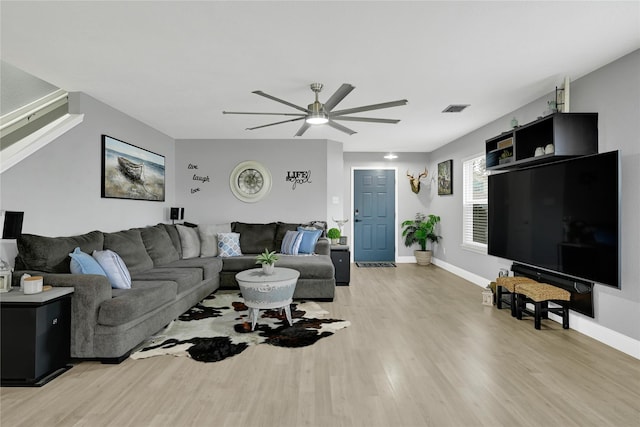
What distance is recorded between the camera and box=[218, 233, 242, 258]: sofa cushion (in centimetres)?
539

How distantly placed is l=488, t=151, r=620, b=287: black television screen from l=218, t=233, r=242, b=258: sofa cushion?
143 inches

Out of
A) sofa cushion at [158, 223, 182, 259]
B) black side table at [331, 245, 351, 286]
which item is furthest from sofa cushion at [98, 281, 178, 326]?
black side table at [331, 245, 351, 286]

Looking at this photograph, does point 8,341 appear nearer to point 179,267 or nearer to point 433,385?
point 179,267

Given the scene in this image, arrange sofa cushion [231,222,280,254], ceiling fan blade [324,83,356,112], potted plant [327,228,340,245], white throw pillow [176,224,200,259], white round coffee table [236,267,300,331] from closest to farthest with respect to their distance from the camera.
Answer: ceiling fan blade [324,83,356,112] < white round coffee table [236,267,300,331] < white throw pillow [176,224,200,259] < sofa cushion [231,222,280,254] < potted plant [327,228,340,245]

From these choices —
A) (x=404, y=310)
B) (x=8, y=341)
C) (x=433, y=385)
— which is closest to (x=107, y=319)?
(x=8, y=341)

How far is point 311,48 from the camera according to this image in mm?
2785

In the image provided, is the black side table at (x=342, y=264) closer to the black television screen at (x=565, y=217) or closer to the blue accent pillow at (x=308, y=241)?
the blue accent pillow at (x=308, y=241)

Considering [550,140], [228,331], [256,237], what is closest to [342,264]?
[256,237]

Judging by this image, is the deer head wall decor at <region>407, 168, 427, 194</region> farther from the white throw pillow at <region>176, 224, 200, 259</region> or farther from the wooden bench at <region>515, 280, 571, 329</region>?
the white throw pillow at <region>176, 224, 200, 259</region>

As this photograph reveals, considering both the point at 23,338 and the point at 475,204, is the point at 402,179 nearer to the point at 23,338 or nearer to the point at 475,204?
the point at 475,204

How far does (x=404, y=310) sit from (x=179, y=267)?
2.73 meters

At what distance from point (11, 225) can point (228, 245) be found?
291 cm

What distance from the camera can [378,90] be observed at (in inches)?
148

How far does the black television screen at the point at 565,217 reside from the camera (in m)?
2.85
